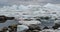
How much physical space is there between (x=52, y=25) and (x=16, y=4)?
46 cm

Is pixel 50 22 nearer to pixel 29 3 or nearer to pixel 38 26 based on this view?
pixel 38 26

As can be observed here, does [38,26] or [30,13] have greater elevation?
[30,13]

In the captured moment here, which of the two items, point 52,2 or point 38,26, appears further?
point 52,2

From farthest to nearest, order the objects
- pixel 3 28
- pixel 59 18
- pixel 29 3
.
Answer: pixel 29 3
pixel 59 18
pixel 3 28

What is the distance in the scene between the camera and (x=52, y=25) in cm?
131

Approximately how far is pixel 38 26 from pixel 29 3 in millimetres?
344

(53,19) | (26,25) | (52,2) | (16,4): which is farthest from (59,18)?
(16,4)

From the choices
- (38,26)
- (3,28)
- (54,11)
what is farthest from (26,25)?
(54,11)

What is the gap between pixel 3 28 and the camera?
126 centimetres

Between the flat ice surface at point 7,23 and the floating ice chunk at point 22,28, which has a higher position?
the flat ice surface at point 7,23

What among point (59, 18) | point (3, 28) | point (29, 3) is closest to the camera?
point (3, 28)

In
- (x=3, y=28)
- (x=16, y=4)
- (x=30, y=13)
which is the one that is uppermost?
(x=16, y=4)

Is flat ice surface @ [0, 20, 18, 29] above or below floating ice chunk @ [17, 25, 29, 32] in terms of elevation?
above

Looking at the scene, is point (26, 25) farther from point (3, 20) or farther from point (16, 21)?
point (3, 20)
